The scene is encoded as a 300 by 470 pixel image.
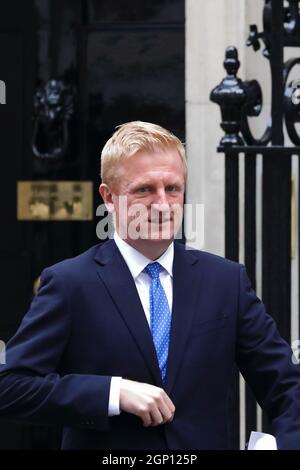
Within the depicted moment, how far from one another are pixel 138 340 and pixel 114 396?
0.45 ft

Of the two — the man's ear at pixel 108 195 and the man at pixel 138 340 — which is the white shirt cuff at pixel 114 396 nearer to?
the man at pixel 138 340

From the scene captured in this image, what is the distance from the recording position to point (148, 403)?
95.3 inches

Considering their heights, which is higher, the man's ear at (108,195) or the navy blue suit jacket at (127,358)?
the man's ear at (108,195)

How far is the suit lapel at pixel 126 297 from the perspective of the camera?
8.37 ft

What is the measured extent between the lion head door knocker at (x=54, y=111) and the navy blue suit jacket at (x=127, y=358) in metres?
2.37

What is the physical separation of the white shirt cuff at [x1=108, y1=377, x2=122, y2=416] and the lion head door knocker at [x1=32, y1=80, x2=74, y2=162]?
103 inches

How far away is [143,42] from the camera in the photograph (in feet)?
16.2

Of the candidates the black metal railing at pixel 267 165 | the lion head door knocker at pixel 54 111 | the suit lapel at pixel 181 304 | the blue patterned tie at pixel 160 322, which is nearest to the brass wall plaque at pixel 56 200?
the lion head door knocker at pixel 54 111

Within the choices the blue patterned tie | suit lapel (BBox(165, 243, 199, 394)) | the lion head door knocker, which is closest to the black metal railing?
suit lapel (BBox(165, 243, 199, 394))
